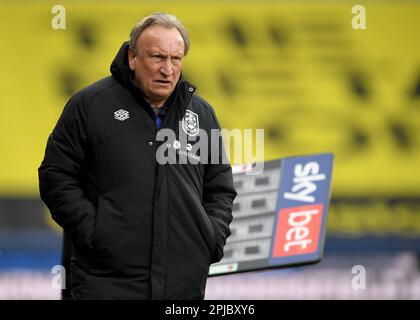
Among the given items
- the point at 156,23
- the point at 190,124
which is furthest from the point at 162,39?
the point at 190,124

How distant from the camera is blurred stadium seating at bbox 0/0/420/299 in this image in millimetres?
7242

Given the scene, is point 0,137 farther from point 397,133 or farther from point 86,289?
point 86,289

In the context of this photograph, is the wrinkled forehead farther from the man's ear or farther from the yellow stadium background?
the yellow stadium background

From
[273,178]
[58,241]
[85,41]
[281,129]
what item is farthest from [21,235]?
[273,178]

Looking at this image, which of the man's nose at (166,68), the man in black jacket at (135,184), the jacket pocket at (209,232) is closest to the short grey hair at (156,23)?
the man in black jacket at (135,184)

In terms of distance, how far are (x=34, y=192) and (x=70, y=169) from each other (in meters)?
3.90

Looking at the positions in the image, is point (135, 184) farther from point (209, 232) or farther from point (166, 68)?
point (166, 68)

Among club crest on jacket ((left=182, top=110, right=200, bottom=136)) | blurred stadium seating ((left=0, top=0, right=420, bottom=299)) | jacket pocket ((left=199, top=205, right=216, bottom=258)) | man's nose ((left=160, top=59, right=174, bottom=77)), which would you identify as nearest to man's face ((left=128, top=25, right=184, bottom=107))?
man's nose ((left=160, top=59, right=174, bottom=77))

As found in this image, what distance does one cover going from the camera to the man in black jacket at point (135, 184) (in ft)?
11.1

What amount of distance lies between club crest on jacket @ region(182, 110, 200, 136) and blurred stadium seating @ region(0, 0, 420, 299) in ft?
12.0

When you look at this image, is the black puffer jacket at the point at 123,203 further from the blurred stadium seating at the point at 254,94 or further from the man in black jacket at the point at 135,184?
the blurred stadium seating at the point at 254,94

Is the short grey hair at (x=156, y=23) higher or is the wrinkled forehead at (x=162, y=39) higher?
the short grey hair at (x=156, y=23)

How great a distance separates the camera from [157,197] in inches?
134
